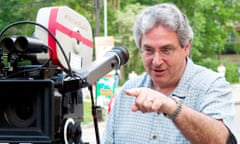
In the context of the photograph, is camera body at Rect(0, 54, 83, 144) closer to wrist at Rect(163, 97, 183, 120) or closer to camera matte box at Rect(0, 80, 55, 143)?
camera matte box at Rect(0, 80, 55, 143)

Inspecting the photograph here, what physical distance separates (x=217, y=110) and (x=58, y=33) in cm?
71

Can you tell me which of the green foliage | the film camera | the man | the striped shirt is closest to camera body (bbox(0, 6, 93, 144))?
the film camera

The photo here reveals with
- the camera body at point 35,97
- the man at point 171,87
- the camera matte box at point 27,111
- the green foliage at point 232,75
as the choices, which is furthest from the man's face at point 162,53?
the green foliage at point 232,75

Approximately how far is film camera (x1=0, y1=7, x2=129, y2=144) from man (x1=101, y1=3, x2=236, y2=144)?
15 cm

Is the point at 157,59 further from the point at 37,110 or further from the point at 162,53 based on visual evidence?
the point at 37,110

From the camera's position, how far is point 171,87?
1.90 m

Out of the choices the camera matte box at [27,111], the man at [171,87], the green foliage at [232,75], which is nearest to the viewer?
the camera matte box at [27,111]

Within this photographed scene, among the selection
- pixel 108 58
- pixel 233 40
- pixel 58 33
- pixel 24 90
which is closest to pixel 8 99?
pixel 24 90

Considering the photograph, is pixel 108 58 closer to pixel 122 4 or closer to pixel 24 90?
pixel 24 90

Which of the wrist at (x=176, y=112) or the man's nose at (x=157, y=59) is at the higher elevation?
the man's nose at (x=157, y=59)

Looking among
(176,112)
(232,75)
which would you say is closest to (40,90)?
(176,112)

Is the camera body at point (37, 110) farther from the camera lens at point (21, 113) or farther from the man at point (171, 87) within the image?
the man at point (171, 87)

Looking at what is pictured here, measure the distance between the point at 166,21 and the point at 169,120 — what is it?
A: 0.38m

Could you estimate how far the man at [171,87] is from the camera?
170 cm
